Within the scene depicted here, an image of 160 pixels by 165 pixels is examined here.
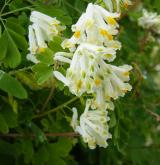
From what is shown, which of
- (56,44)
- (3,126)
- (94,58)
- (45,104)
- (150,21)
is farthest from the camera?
(150,21)

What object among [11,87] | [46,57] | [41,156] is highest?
[46,57]

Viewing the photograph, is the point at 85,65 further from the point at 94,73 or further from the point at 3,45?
the point at 3,45

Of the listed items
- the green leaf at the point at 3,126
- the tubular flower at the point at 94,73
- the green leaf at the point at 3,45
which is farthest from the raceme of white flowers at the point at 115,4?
the green leaf at the point at 3,126

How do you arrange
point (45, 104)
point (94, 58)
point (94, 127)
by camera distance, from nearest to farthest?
point (94, 58)
point (94, 127)
point (45, 104)

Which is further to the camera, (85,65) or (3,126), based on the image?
(3,126)

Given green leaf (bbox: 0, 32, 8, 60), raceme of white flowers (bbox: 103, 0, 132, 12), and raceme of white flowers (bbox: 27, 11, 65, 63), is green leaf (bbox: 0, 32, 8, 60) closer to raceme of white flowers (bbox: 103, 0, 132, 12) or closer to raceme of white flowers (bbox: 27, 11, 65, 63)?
raceme of white flowers (bbox: 27, 11, 65, 63)

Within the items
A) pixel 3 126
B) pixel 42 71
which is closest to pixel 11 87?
pixel 42 71

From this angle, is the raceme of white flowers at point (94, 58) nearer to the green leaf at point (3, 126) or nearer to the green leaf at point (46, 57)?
the green leaf at point (46, 57)

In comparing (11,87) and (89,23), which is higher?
(89,23)
